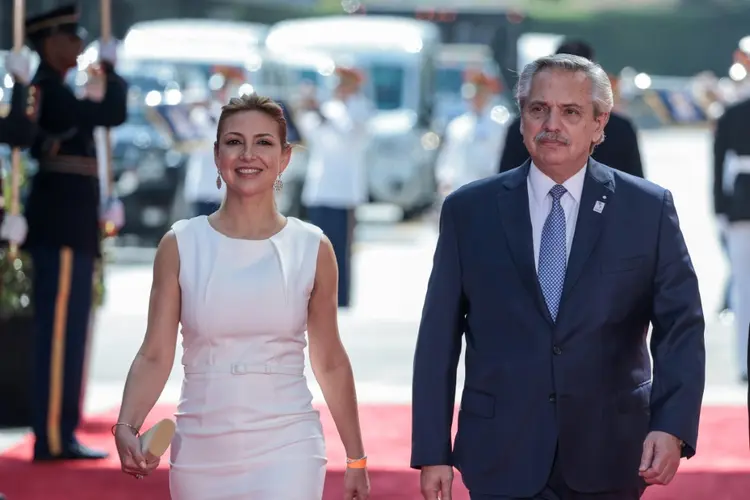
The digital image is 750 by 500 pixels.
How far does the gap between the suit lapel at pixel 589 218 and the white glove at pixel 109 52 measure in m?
3.91

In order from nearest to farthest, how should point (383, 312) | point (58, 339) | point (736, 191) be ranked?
point (58, 339), point (736, 191), point (383, 312)

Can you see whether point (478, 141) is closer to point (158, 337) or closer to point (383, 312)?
point (383, 312)

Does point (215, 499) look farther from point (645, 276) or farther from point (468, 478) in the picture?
point (645, 276)

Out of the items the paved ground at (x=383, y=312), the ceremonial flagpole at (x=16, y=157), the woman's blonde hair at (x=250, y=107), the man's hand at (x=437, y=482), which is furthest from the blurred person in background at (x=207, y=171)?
the man's hand at (x=437, y=482)

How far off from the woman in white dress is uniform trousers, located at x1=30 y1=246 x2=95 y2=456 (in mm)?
3293

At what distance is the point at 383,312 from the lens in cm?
1534

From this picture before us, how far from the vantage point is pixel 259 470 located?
445 centimetres

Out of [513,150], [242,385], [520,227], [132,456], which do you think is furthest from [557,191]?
[513,150]

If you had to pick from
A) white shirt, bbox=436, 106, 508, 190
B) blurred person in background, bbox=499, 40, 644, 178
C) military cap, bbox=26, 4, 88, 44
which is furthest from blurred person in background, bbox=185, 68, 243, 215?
blurred person in background, bbox=499, 40, 644, 178

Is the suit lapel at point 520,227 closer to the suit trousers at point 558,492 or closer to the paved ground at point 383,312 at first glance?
the suit trousers at point 558,492

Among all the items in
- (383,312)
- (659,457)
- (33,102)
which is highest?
(33,102)

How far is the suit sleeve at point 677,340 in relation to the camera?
430 centimetres

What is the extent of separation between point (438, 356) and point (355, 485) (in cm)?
42

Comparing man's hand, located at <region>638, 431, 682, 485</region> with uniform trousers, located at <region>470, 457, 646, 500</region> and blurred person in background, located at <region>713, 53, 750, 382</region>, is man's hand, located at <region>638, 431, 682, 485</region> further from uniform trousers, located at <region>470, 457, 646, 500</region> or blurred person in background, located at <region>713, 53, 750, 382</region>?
blurred person in background, located at <region>713, 53, 750, 382</region>
